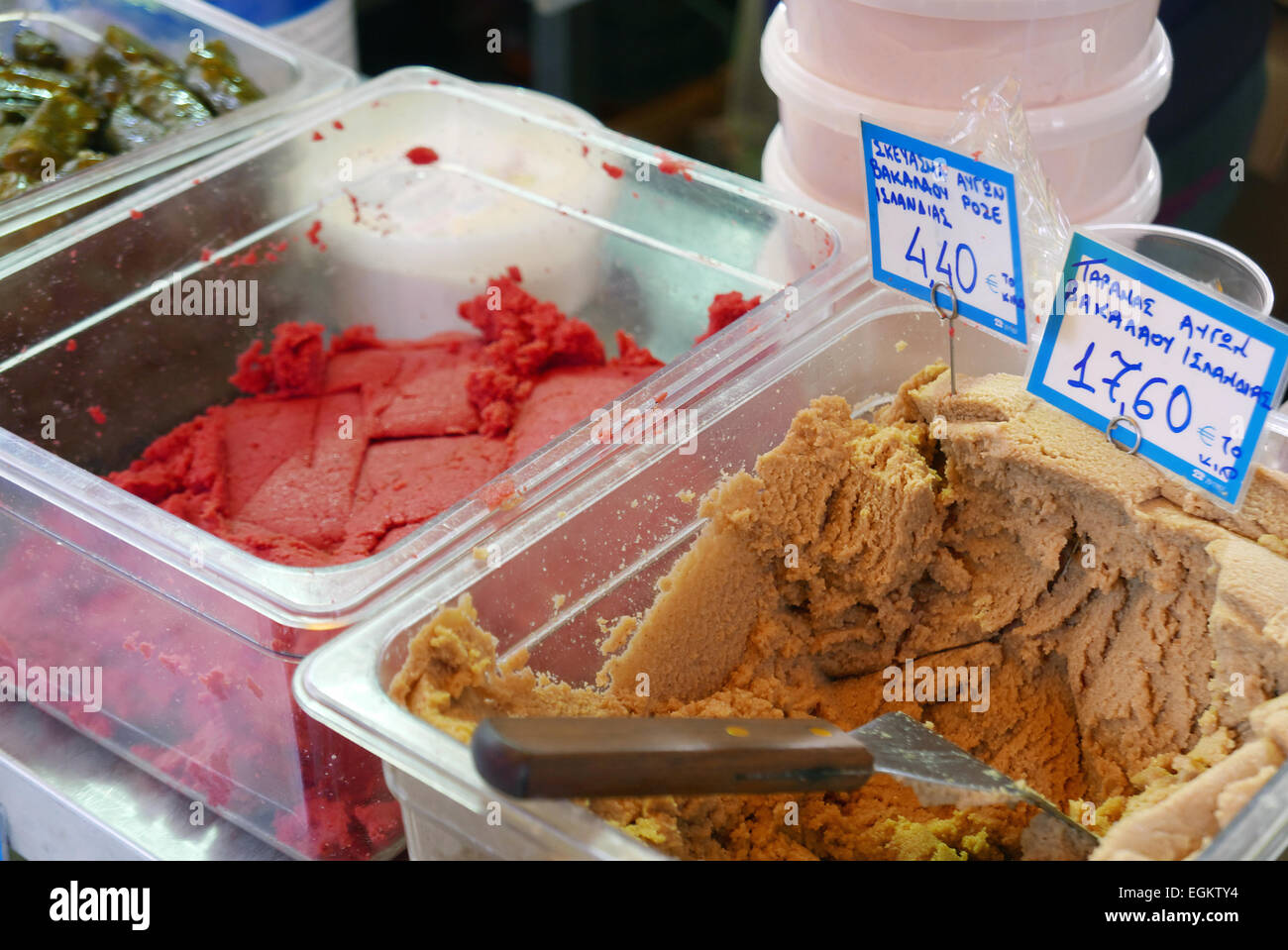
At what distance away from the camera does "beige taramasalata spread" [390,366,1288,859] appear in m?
0.95

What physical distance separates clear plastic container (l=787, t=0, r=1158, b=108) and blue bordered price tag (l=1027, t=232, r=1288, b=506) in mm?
361

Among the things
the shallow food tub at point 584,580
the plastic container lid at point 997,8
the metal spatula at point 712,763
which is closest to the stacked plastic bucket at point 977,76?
the plastic container lid at point 997,8

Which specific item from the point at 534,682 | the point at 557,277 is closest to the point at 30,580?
the point at 534,682

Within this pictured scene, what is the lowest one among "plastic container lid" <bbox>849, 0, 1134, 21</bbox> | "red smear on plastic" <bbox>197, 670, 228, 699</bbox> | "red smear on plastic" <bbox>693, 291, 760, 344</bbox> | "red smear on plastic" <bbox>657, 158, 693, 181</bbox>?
"red smear on plastic" <bbox>197, 670, 228, 699</bbox>

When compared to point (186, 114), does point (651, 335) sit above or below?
below

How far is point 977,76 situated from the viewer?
131 centimetres

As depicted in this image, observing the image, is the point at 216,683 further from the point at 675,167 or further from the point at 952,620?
the point at 675,167

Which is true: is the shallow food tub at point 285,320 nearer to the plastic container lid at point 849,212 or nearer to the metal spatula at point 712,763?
the plastic container lid at point 849,212

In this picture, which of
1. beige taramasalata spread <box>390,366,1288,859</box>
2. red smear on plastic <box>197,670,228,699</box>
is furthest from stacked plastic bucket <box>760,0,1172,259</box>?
red smear on plastic <box>197,670,228,699</box>

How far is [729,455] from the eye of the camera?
1193 millimetres

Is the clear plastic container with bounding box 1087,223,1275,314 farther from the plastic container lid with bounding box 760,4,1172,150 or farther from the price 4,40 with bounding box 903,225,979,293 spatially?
the price 4,40 with bounding box 903,225,979,293

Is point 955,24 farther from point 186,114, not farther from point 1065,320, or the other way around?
point 186,114

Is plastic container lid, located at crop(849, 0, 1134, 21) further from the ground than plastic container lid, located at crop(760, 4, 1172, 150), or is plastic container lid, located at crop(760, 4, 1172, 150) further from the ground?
plastic container lid, located at crop(849, 0, 1134, 21)
